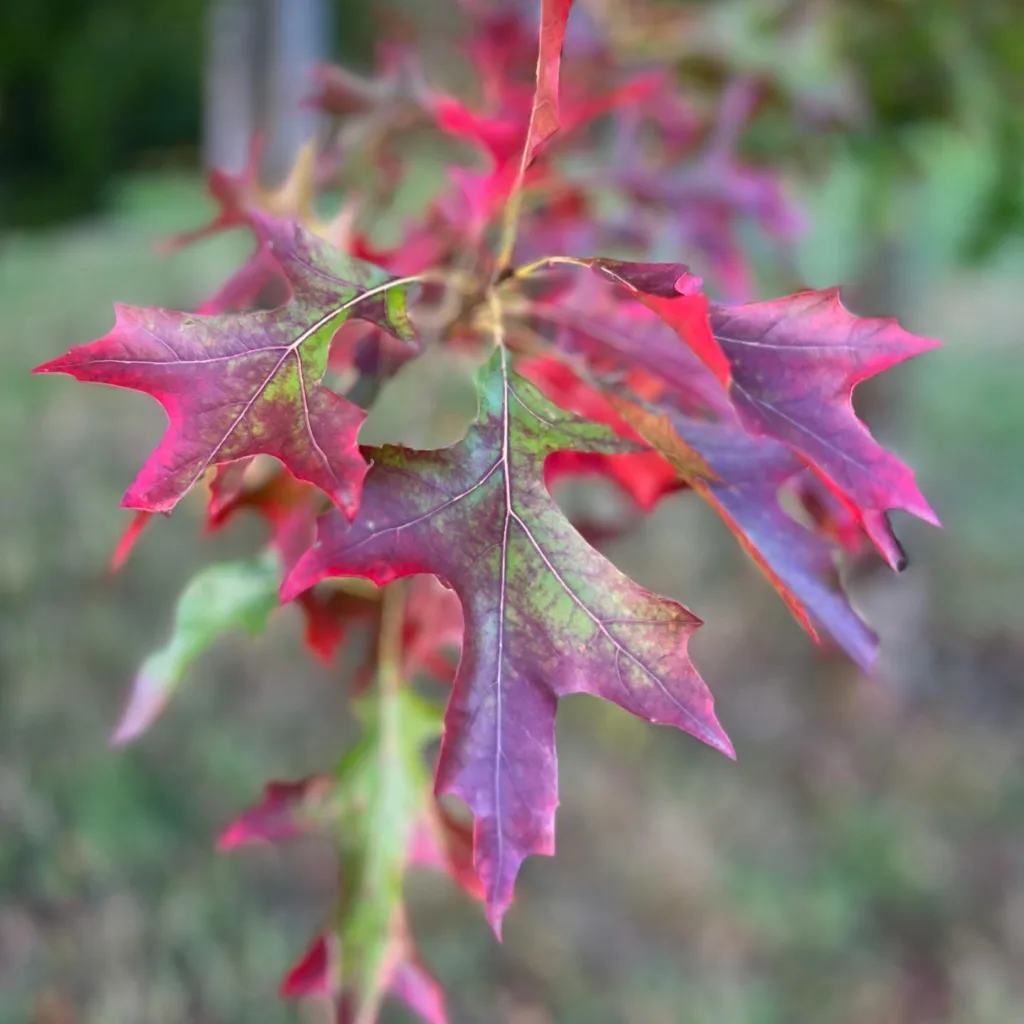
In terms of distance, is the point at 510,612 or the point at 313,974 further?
the point at 313,974

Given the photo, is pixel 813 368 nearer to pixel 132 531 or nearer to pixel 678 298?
pixel 678 298

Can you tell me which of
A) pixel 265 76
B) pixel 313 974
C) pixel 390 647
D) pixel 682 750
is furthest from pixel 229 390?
pixel 265 76

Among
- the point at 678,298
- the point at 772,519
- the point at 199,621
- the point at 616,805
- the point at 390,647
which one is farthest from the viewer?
the point at 616,805

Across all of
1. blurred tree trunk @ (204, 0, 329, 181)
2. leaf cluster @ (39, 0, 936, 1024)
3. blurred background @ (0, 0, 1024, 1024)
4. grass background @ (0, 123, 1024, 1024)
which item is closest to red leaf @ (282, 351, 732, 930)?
leaf cluster @ (39, 0, 936, 1024)

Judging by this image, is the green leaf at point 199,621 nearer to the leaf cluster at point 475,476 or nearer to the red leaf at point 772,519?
the leaf cluster at point 475,476

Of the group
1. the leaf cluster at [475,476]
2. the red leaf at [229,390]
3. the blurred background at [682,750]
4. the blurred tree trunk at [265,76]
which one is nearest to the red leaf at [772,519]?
the leaf cluster at [475,476]
